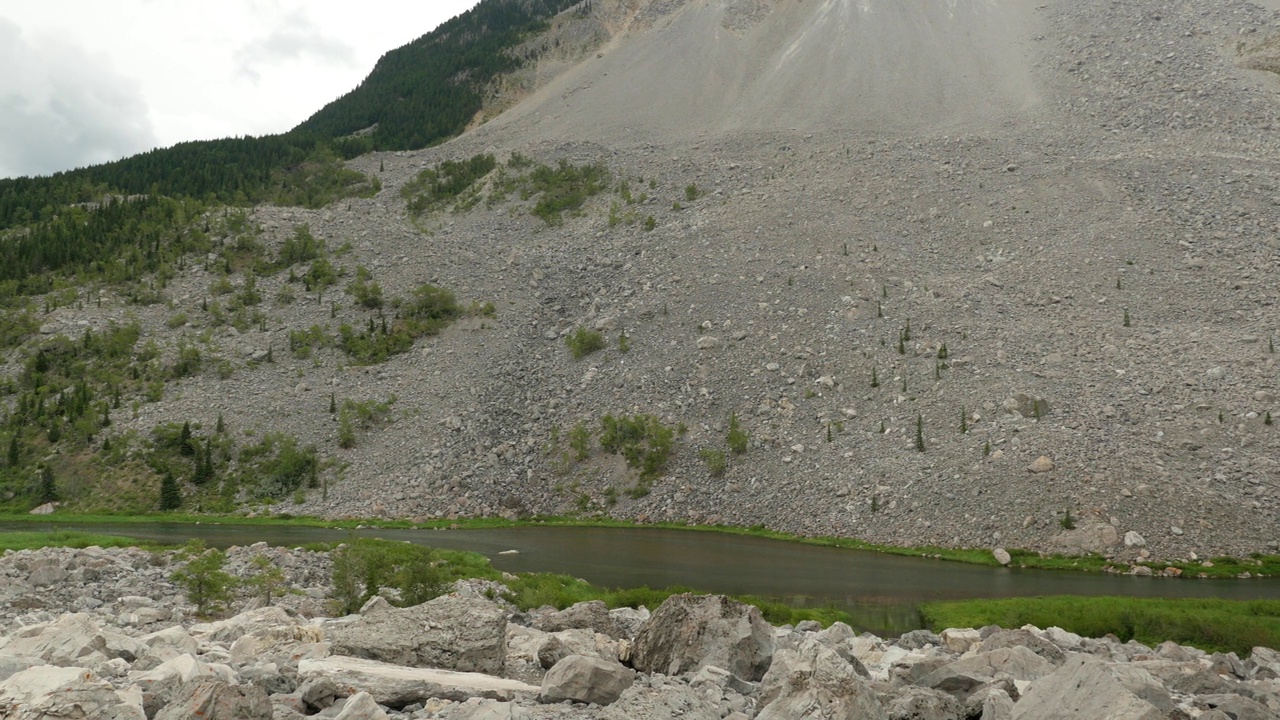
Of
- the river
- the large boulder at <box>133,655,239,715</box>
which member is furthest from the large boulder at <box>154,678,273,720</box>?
the river

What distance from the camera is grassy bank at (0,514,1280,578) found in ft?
122

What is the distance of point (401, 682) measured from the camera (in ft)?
35.5

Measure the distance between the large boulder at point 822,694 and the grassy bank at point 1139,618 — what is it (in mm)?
16924

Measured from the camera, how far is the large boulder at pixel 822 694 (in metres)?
9.84

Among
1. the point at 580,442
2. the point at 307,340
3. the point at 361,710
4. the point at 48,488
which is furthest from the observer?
Answer: the point at 307,340

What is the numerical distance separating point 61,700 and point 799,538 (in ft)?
143

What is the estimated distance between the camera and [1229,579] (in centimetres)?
3600

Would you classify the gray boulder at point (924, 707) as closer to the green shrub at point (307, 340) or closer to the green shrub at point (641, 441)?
the green shrub at point (641, 441)

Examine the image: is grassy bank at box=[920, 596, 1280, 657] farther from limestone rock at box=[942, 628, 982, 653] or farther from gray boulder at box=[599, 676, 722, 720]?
gray boulder at box=[599, 676, 722, 720]

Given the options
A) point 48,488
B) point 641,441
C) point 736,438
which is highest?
point 48,488

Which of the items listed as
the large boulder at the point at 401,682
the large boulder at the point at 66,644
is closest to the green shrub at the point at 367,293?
the large boulder at the point at 66,644

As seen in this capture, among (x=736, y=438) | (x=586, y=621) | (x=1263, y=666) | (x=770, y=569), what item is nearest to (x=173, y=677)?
(x=586, y=621)

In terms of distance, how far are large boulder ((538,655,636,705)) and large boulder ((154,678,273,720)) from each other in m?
3.66

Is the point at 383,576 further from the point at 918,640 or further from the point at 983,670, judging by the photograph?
the point at 983,670
